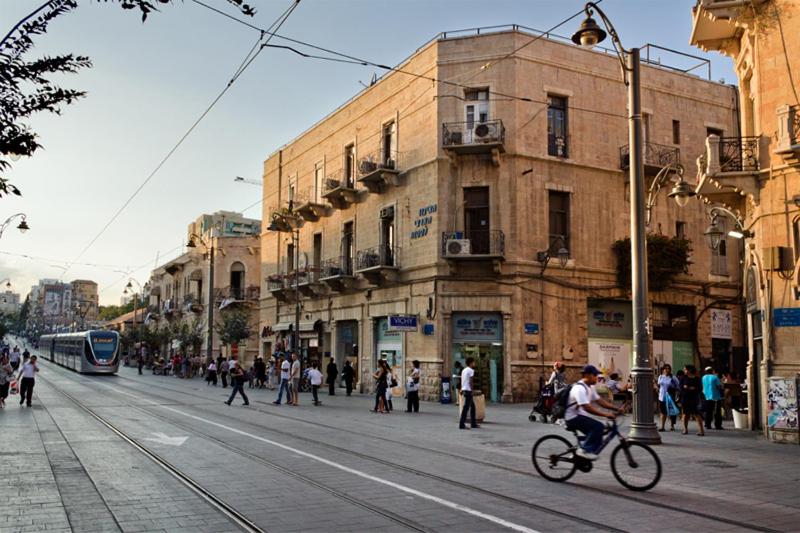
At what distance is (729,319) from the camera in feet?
105

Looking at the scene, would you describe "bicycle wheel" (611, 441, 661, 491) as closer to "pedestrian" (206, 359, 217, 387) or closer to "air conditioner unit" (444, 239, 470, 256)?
"air conditioner unit" (444, 239, 470, 256)

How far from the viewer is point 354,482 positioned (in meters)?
9.70

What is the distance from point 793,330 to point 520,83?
1537 centimetres

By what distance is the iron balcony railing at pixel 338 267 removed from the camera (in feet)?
116

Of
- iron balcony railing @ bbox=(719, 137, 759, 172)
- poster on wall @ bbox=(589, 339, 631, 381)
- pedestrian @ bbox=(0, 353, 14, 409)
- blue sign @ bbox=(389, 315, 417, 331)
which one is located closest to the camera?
iron balcony railing @ bbox=(719, 137, 759, 172)

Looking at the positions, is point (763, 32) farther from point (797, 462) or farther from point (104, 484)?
point (104, 484)

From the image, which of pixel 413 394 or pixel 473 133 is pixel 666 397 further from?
pixel 473 133

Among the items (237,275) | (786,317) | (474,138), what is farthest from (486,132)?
(237,275)

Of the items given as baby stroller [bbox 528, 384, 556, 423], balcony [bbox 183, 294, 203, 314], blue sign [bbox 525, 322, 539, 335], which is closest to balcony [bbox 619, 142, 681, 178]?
blue sign [bbox 525, 322, 539, 335]

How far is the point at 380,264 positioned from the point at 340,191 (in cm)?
574

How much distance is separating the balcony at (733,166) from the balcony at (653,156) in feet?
39.2

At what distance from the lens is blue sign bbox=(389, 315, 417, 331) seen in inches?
1117

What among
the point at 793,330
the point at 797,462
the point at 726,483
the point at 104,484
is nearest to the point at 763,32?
the point at 793,330

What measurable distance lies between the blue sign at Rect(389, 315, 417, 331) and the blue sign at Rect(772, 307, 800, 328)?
14603 mm
